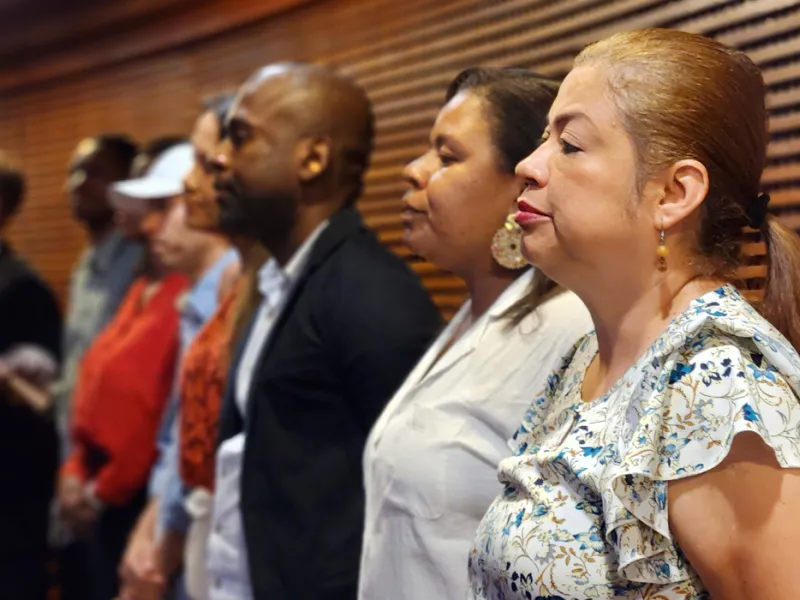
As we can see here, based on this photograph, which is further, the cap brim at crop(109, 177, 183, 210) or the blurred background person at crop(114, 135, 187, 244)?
the blurred background person at crop(114, 135, 187, 244)

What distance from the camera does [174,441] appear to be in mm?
3299

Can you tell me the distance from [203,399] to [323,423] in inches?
27.9

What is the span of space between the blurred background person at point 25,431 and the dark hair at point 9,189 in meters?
0.23

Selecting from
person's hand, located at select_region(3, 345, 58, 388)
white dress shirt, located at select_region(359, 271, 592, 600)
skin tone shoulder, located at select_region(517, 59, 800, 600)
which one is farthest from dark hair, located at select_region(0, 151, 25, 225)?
skin tone shoulder, located at select_region(517, 59, 800, 600)

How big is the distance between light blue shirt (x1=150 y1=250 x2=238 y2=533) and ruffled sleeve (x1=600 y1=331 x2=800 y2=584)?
201 cm

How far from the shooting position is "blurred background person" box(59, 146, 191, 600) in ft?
11.8

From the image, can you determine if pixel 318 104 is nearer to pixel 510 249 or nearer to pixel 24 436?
pixel 510 249

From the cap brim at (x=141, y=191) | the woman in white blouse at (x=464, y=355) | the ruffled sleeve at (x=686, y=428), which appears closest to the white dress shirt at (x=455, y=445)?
the woman in white blouse at (x=464, y=355)

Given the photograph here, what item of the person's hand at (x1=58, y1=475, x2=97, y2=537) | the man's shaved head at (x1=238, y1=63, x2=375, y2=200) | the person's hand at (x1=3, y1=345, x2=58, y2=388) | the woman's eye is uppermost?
the woman's eye

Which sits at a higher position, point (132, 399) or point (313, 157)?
point (313, 157)

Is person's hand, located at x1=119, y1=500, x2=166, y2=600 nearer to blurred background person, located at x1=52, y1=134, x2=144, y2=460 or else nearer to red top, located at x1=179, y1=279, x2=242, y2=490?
red top, located at x1=179, y1=279, x2=242, y2=490

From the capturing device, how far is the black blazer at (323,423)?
2338mm

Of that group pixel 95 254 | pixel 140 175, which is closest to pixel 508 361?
pixel 140 175

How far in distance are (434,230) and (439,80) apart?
137 centimetres
